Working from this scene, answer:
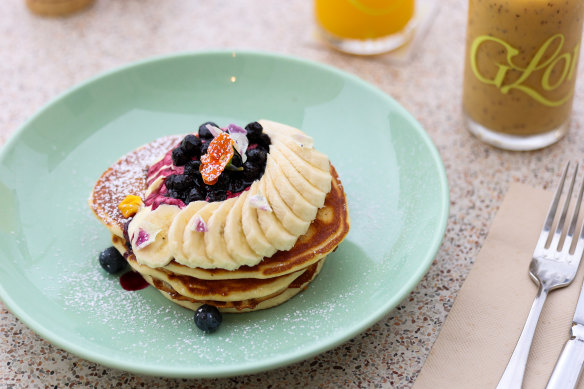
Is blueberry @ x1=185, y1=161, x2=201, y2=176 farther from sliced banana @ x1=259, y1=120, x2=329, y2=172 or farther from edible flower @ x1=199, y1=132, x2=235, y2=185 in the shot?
sliced banana @ x1=259, y1=120, x2=329, y2=172

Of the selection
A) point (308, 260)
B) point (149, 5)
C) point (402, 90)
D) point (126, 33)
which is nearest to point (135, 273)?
point (308, 260)

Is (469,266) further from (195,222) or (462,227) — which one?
(195,222)

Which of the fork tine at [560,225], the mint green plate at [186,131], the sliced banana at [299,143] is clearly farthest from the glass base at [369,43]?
the fork tine at [560,225]

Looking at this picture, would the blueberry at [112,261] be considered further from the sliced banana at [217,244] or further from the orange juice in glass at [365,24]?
the orange juice in glass at [365,24]

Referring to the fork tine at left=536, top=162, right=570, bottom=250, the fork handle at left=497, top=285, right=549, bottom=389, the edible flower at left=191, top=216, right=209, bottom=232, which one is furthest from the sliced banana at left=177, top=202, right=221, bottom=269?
the fork tine at left=536, top=162, right=570, bottom=250

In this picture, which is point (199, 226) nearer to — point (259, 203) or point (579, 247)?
point (259, 203)

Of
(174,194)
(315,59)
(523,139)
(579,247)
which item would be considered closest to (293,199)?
(174,194)
